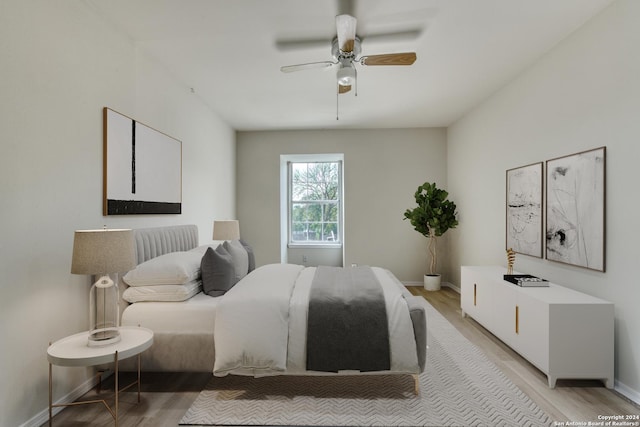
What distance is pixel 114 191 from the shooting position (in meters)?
2.63

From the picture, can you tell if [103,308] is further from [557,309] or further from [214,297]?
[557,309]

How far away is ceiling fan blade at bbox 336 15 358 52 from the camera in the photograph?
2.44m

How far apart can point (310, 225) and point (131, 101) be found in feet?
13.9

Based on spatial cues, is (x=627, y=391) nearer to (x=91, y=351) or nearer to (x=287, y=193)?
(x=91, y=351)

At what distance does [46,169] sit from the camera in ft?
6.71

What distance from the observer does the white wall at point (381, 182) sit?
587 centimetres

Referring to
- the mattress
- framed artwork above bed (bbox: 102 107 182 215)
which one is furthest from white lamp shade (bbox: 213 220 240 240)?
the mattress

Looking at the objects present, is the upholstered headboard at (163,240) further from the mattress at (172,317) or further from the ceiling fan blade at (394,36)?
the ceiling fan blade at (394,36)

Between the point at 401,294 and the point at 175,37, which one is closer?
the point at 401,294

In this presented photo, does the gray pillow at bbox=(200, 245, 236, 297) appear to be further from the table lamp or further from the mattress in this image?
the table lamp

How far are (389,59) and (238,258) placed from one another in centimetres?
217

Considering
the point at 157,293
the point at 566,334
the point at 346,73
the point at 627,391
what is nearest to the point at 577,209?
the point at 566,334

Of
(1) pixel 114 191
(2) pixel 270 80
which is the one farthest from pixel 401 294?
(2) pixel 270 80

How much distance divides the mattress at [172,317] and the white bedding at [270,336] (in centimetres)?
15
